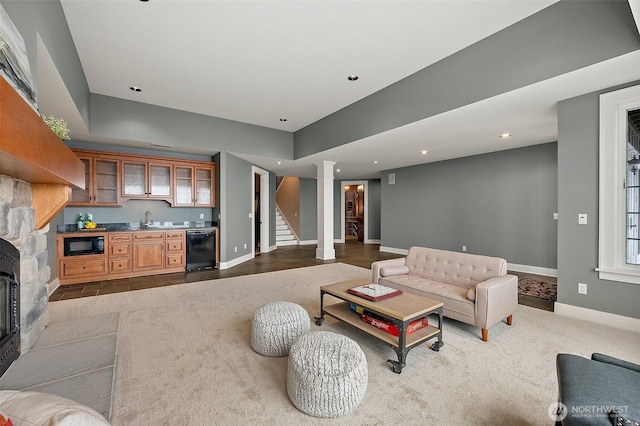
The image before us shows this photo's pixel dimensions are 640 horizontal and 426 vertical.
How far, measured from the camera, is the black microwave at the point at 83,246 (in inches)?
183

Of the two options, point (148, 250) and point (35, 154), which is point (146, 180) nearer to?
point (148, 250)

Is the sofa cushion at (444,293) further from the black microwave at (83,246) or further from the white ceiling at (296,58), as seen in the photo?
the black microwave at (83,246)

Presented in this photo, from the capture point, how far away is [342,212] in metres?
10.5

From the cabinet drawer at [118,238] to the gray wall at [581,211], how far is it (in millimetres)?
6628

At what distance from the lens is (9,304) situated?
178 centimetres

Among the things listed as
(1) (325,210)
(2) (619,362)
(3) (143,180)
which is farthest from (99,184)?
(2) (619,362)

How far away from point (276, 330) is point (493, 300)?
2028 mm

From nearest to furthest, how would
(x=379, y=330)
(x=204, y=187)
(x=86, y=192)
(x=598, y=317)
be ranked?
(x=379, y=330)
(x=598, y=317)
(x=86, y=192)
(x=204, y=187)

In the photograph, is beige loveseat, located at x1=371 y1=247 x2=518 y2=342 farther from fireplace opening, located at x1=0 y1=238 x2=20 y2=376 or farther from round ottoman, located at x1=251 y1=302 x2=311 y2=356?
fireplace opening, located at x1=0 y1=238 x2=20 y2=376

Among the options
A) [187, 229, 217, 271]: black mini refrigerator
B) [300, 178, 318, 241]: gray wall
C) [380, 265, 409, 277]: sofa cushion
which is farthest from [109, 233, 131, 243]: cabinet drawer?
[300, 178, 318, 241]: gray wall

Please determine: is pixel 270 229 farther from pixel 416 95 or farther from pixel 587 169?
pixel 587 169

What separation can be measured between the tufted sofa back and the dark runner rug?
1.72 meters

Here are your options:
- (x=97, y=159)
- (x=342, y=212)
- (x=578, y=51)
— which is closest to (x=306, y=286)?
(x=578, y=51)
